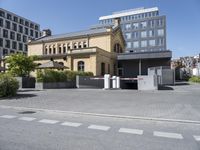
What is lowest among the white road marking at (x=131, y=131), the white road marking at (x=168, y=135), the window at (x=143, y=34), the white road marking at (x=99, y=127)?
the white road marking at (x=168, y=135)

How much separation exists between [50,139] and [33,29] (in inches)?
3670

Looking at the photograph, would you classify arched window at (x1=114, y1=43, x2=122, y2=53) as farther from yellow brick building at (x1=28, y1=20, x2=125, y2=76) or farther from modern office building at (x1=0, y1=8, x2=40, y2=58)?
modern office building at (x1=0, y1=8, x2=40, y2=58)

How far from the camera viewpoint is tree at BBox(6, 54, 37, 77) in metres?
25.1

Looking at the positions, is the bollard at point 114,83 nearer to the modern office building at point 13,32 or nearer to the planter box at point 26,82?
the planter box at point 26,82

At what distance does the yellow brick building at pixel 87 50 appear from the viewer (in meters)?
33.7

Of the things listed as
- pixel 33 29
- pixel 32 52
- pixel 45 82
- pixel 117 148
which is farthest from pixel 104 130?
pixel 33 29

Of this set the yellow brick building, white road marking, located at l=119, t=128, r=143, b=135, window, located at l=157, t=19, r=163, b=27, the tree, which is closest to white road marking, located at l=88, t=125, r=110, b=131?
white road marking, located at l=119, t=128, r=143, b=135

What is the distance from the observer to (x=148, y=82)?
68.7 feet

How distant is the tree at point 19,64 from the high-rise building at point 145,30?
57.4m

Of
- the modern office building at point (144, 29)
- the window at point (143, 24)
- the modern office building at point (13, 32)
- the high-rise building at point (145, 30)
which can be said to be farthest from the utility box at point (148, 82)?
the window at point (143, 24)

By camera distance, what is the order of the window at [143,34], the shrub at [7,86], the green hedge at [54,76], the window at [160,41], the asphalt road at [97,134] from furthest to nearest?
1. the window at [143,34]
2. the window at [160,41]
3. the green hedge at [54,76]
4. the shrub at [7,86]
5. the asphalt road at [97,134]

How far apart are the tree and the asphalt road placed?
58.9 ft

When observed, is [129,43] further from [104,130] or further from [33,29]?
[104,130]

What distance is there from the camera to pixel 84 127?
7.14 metres
